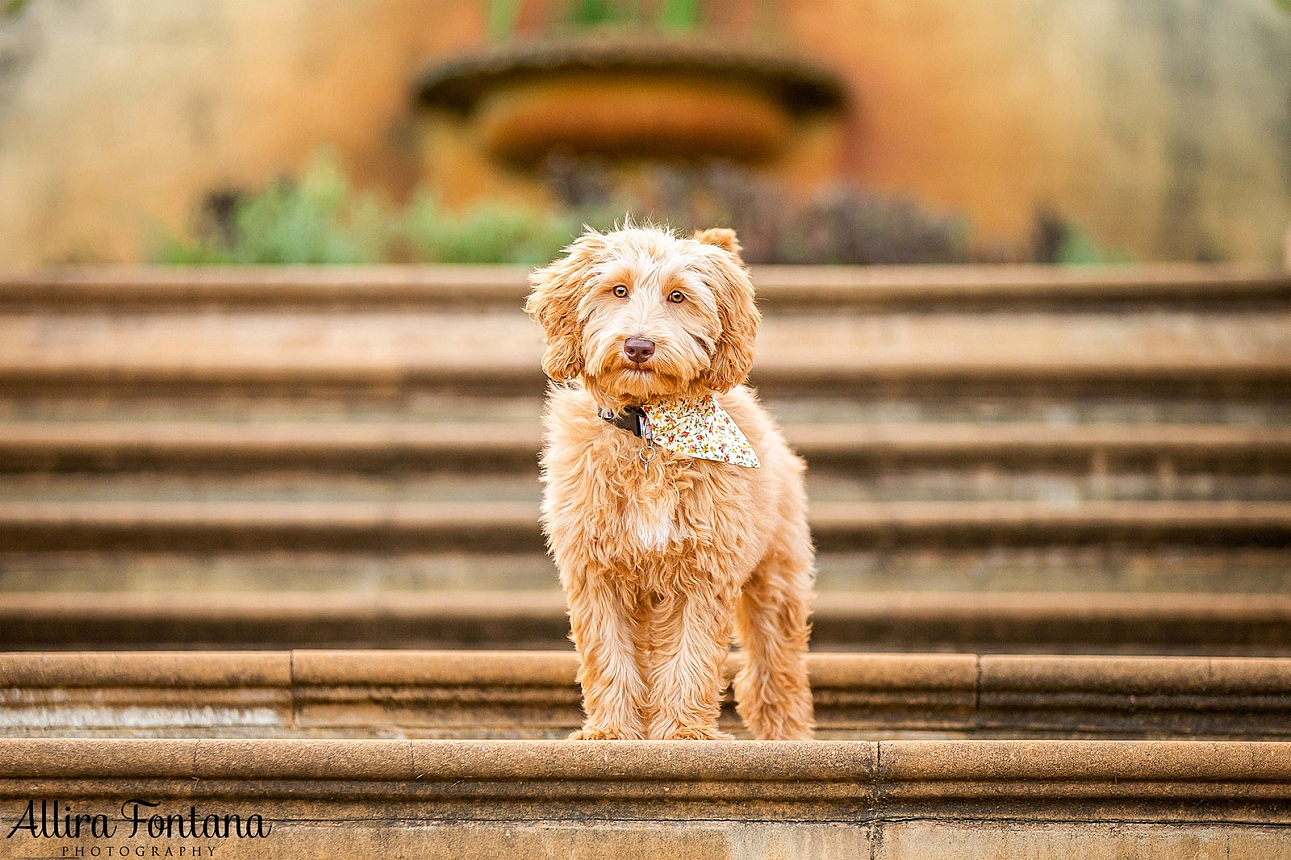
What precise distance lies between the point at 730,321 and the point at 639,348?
0.96 feet

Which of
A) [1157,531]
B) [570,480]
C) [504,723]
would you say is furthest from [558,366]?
[1157,531]

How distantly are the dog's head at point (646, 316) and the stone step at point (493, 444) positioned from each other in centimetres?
277

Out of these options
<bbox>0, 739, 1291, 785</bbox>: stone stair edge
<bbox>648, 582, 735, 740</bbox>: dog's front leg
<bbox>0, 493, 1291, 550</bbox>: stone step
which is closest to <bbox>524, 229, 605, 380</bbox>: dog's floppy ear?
<bbox>648, 582, 735, 740</bbox>: dog's front leg

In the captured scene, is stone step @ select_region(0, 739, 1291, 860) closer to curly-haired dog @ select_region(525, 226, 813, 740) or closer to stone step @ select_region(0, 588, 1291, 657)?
curly-haired dog @ select_region(525, 226, 813, 740)

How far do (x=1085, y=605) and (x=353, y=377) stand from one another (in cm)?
360

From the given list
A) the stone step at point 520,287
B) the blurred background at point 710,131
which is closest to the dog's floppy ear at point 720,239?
the stone step at point 520,287

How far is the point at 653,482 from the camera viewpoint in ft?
10.1

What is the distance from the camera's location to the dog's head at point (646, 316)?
2.94 m

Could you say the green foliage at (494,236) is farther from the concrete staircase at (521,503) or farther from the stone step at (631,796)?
the stone step at (631,796)

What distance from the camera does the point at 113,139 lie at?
10414 mm

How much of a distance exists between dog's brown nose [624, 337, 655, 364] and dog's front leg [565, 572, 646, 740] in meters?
0.58

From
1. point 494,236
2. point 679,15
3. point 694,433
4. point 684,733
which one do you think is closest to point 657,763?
point 684,733

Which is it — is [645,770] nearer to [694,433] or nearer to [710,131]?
[694,433]

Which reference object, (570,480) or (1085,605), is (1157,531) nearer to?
(1085,605)
